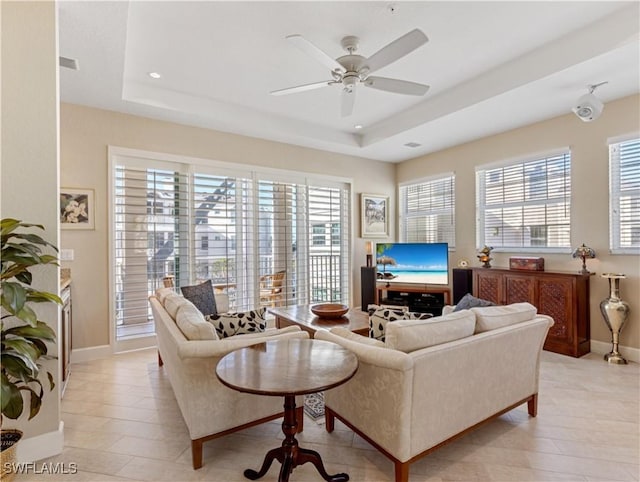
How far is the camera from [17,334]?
1.77m

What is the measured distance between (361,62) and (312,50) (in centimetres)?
50

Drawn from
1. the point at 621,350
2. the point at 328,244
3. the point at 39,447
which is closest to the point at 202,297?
the point at 39,447

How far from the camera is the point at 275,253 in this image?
506 centimetres

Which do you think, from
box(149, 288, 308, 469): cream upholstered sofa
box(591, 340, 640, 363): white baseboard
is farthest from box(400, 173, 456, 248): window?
box(149, 288, 308, 469): cream upholstered sofa

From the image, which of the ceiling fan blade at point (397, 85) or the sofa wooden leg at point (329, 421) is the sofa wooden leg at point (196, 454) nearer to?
the sofa wooden leg at point (329, 421)

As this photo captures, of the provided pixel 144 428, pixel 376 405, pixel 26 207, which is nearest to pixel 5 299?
pixel 26 207

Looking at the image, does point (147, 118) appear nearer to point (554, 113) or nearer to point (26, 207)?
point (26, 207)

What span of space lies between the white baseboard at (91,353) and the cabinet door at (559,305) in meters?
5.10

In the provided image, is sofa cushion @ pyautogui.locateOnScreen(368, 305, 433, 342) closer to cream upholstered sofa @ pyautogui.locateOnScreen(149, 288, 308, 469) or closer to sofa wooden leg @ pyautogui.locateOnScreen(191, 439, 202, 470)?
cream upholstered sofa @ pyautogui.locateOnScreen(149, 288, 308, 469)

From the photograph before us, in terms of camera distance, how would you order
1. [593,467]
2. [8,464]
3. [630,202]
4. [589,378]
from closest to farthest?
[8,464]
[593,467]
[589,378]
[630,202]

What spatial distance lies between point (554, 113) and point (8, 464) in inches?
225

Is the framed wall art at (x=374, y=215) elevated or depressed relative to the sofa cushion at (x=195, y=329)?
elevated

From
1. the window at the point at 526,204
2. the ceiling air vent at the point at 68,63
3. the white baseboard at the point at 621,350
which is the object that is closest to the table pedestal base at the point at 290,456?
the ceiling air vent at the point at 68,63

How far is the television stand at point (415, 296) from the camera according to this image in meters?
4.98
